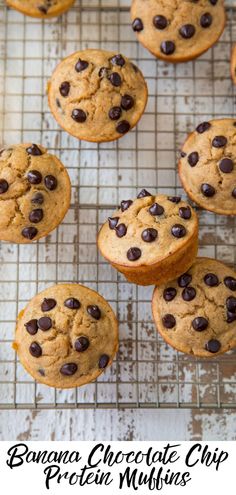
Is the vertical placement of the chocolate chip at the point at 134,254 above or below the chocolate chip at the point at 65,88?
below

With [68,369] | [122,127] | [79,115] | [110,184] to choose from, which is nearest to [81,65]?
[79,115]

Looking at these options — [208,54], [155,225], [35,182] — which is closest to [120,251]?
[155,225]

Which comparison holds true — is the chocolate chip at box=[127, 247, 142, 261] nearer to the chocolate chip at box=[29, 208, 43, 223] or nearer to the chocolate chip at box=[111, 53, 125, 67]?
the chocolate chip at box=[29, 208, 43, 223]

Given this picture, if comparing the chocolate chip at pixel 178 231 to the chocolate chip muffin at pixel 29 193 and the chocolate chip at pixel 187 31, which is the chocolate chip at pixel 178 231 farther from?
the chocolate chip at pixel 187 31

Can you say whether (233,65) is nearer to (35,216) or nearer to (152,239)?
(152,239)

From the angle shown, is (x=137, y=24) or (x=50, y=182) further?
(x=137, y=24)

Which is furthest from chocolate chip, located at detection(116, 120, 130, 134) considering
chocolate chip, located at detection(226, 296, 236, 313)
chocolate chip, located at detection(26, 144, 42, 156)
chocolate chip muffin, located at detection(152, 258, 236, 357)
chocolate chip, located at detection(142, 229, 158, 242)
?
chocolate chip, located at detection(226, 296, 236, 313)

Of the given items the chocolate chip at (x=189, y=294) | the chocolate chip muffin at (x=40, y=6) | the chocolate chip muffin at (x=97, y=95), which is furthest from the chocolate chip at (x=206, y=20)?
the chocolate chip at (x=189, y=294)

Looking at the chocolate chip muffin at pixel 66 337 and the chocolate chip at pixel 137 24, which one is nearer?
the chocolate chip muffin at pixel 66 337
